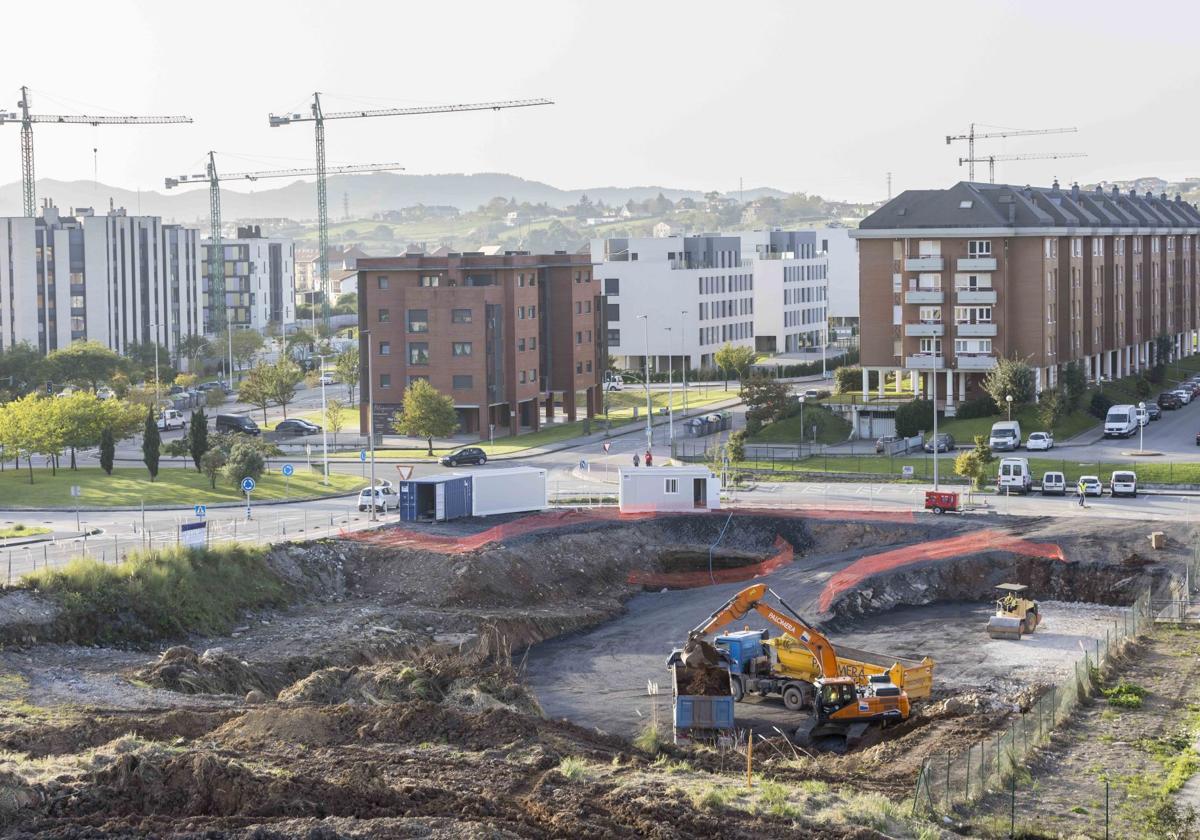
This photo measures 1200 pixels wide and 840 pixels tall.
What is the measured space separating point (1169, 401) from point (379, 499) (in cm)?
5736

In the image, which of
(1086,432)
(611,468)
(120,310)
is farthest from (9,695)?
(120,310)

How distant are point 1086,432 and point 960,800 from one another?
6229 cm

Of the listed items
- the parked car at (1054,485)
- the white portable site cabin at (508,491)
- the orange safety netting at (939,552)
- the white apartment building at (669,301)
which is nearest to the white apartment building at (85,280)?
the white apartment building at (669,301)

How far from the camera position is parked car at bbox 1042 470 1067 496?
7125 centimetres

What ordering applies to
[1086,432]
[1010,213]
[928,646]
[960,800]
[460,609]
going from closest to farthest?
[960,800], [928,646], [460,609], [1086,432], [1010,213]

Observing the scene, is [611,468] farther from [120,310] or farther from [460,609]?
[120,310]

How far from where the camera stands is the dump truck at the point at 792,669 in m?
41.8

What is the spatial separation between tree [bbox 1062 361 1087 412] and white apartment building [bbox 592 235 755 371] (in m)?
48.4

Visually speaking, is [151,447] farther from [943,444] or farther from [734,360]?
[734,360]

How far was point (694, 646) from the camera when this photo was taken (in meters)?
40.4

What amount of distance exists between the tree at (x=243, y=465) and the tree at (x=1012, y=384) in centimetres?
4081

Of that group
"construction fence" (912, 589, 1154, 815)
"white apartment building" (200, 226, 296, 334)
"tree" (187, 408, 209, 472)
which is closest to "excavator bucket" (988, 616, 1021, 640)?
"construction fence" (912, 589, 1154, 815)

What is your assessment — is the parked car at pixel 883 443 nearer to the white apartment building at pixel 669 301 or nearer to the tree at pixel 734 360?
the tree at pixel 734 360

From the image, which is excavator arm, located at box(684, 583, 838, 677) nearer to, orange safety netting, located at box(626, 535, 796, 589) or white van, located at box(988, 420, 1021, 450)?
orange safety netting, located at box(626, 535, 796, 589)
